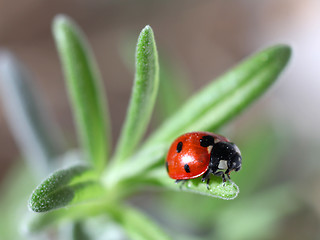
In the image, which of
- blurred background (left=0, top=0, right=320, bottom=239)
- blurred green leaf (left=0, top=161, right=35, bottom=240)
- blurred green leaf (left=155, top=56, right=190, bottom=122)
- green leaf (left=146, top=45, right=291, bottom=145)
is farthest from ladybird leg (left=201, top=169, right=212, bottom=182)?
blurred background (left=0, top=0, right=320, bottom=239)

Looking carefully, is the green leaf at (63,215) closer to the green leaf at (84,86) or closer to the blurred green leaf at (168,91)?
the green leaf at (84,86)

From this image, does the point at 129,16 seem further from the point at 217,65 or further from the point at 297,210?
the point at 297,210

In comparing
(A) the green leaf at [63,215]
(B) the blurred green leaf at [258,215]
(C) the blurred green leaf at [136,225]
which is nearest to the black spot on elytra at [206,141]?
(C) the blurred green leaf at [136,225]

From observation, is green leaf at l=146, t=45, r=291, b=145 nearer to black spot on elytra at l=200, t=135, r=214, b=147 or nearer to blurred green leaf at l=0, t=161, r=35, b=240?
black spot on elytra at l=200, t=135, r=214, b=147

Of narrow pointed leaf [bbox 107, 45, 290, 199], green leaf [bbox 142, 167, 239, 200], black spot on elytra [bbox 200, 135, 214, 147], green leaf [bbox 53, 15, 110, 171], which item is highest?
Answer: green leaf [bbox 53, 15, 110, 171]

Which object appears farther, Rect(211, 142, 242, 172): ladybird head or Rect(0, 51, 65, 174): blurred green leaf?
Rect(0, 51, 65, 174): blurred green leaf

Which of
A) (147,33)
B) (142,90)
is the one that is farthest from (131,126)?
(147,33)
